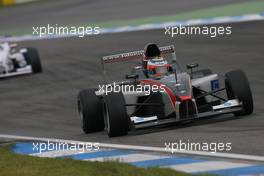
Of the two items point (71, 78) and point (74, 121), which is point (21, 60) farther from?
point (74, 121)

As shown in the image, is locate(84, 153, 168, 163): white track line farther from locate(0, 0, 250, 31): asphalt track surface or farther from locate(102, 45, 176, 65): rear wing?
locate(0, 0, 250, 31): asphalt track surface

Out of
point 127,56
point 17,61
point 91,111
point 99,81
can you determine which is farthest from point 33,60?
point 91,111

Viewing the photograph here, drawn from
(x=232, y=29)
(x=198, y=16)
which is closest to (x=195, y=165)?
(x=232, y=29)

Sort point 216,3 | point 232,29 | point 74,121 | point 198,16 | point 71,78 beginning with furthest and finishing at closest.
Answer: point 216,3
point 198,16
point 232,29
point 71,78
point 74,121

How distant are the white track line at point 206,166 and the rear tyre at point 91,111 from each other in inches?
131

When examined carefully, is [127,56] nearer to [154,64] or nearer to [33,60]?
[154,64]

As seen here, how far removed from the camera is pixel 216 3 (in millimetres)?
30156

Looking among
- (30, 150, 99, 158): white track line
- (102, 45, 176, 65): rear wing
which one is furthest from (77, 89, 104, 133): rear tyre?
(30, 150, 99, 158): white track line

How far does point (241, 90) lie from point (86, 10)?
2424cm

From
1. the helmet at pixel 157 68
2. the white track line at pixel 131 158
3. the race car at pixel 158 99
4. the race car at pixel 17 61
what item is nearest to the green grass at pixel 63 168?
the white track line at pixel 131 158

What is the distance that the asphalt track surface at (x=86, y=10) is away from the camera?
102ft

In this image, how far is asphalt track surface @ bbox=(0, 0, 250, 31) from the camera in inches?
1223

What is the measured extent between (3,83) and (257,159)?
41.7ft

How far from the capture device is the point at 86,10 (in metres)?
35.6
